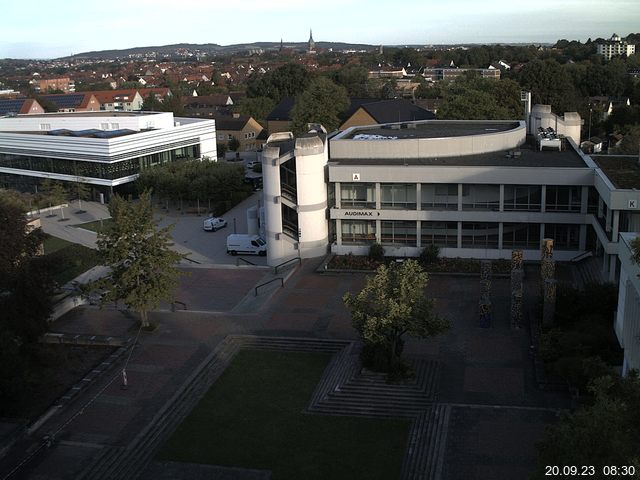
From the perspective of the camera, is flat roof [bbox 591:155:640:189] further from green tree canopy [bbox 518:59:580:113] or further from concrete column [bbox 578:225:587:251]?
green tree canopy [bbox 518:59:580:113]

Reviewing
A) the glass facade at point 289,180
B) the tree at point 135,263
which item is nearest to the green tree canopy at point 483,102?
the glass facade at point 289,180

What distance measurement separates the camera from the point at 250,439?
1977 cm

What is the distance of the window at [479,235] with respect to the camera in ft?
115

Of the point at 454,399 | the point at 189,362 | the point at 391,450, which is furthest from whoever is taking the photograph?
the point at 189,362

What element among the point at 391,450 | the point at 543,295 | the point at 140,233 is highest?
the point at 140,233

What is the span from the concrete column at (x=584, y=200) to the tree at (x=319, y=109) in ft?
124

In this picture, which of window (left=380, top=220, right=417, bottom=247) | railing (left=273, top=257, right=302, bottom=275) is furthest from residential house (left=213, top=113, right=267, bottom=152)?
window (left=380, top=220, right=417, bottom=247)

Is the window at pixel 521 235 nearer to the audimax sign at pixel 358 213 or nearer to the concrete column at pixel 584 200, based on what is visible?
the concrete column at pixel 584 200

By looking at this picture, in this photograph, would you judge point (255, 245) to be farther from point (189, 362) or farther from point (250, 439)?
point (250, 439)

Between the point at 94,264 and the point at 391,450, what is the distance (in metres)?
24.7

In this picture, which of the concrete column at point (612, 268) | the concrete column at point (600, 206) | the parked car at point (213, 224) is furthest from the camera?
the parked car at point (213, 224)

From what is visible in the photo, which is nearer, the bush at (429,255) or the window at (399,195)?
the bush at (429,255)

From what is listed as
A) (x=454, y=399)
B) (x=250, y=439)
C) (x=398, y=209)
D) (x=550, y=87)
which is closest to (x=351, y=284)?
(x=398, y=209)

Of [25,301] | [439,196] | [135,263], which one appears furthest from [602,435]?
[439,196]
